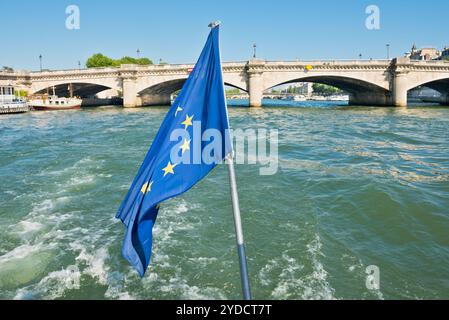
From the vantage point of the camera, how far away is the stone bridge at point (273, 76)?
55.8 metres

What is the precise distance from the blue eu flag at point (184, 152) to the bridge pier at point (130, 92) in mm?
61042

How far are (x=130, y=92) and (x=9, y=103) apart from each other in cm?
1800

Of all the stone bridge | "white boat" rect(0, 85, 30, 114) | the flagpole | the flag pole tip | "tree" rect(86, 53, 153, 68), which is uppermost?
"tree" rect(86, 53, 153, 68)

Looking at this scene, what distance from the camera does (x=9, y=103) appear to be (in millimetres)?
53625

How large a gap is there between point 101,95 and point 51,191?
10253 cm

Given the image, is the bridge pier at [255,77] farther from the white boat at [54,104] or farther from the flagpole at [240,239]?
the flagpole at [240,239]

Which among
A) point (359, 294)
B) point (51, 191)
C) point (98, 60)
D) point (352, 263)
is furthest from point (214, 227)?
point (98, 60)

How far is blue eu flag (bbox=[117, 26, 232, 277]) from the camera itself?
390 cm

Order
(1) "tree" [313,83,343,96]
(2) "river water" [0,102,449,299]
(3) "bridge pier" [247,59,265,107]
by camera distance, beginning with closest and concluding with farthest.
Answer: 1. (2) "river water" [0,102,449,299]
2. (3) "bridge pier" [247,59,265,107]
3. (1) "tree" [313,83,343,96]

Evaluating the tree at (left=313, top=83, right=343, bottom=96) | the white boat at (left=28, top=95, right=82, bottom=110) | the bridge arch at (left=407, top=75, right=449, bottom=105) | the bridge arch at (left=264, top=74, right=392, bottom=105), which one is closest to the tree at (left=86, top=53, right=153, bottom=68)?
the white boat at (left=28, top=95, right=82, bottom=110)

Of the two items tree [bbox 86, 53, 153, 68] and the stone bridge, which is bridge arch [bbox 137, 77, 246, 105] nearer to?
the stone bridge

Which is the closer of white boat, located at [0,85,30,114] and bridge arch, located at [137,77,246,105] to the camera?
white boat, located at [0,85,30,114]

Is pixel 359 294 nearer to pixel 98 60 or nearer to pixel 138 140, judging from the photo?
pixel 138 140

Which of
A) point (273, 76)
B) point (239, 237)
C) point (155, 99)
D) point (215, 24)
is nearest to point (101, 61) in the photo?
point (155, 99)
